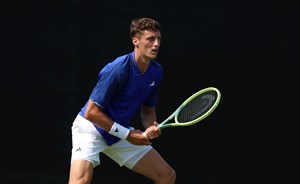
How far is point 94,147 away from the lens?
5.45 metres

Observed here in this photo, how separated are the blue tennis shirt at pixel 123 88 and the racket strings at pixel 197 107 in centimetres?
25

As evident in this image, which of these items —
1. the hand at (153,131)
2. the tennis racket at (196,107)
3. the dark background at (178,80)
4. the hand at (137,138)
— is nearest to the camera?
the hand at (153,131)

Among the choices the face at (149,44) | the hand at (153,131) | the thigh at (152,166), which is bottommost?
the thigh at (152,166)

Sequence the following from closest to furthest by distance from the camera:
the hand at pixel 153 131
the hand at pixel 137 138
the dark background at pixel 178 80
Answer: the hand at pixel 153 131 → the hand at pixel 137 138 → the dark background at pixel 178 80

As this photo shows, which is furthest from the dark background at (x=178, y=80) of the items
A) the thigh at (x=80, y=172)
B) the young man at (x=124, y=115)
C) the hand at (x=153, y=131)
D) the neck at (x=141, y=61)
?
the hand at (x=153, y=131)

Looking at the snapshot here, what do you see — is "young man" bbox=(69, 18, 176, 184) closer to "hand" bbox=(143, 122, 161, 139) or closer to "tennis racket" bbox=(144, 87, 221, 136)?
"hand" bbox=(143, 122, 161, 139)

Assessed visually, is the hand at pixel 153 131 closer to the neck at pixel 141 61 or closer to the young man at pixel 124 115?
the young man at pixel 124 115

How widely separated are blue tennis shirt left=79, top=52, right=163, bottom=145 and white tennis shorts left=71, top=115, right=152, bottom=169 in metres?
0.05

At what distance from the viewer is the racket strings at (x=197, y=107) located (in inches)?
218

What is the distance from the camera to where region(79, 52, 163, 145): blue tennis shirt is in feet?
17.2
